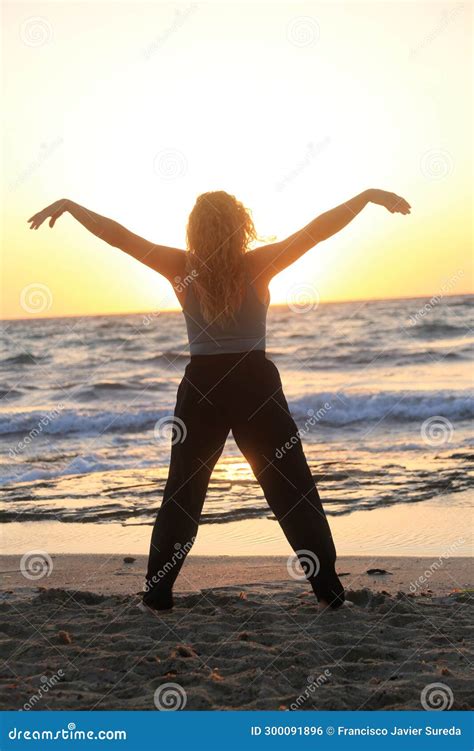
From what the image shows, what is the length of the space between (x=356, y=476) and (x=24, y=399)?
12.3m

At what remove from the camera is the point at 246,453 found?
4496mm

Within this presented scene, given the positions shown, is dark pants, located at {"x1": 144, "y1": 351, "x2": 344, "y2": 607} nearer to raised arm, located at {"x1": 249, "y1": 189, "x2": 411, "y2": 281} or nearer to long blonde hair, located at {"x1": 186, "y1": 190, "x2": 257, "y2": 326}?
long blonde hair, located at {"x1": 186, "y1": 190, "x2": 257, "y2": 326}

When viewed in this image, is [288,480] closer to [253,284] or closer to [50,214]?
[253,284]

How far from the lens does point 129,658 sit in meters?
3.77

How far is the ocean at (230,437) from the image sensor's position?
28.2ft

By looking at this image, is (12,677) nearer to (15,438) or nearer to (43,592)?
(43,592)

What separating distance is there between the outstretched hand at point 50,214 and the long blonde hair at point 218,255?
611 millimetres

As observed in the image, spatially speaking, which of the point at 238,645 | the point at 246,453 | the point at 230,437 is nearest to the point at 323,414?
the point at 230,437

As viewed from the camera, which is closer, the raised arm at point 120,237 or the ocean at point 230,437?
the raised arm at point 120,237

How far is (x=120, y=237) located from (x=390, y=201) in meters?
1.24

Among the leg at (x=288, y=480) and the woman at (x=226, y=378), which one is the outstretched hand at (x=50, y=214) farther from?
the leg at (x=288, y=480)

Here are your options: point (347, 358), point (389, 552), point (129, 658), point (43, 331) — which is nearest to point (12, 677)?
point (129, 658)

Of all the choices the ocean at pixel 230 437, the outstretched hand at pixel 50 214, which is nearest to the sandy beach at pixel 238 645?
the ocean at pixel 230 437

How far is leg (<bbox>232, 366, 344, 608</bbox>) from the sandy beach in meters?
0.28
